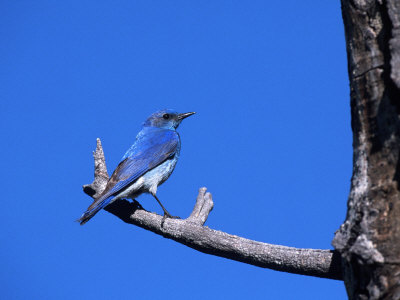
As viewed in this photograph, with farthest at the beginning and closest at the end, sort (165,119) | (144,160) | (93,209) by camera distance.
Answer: (165,119)
(144,160)
(93,209)

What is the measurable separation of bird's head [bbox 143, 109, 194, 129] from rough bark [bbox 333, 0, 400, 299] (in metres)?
5.55

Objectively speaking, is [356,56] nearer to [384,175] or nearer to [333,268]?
[384,175]

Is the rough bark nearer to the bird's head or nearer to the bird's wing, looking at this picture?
the bird's wing

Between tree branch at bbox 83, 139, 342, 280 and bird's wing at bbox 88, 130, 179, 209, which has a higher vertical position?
bird's wing at bbox 88, 130, 179, 209

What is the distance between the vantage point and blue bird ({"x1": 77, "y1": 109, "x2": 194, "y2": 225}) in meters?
5.64

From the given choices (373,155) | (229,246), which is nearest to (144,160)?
(229,246)

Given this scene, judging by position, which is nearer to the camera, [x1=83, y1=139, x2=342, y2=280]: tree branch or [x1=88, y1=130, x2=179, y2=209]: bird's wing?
[x1=83, y1=139, x2=342, y2=280]: tree branch

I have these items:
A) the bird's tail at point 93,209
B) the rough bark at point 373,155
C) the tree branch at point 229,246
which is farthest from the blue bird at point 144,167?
the rough bark at point 373,155

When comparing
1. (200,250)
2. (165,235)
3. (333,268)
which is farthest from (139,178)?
(333,268)

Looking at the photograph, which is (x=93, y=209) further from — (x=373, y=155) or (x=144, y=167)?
(x=373, y=155)

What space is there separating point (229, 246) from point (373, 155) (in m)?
1.53

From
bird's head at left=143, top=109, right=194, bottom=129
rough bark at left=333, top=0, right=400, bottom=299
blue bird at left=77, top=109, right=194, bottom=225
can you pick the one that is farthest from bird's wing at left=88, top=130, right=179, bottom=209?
rough bark at left=333, top=0, right=400, bottom=299

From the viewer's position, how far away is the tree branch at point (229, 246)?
312 centimetres

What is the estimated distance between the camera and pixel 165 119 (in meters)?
7.99
